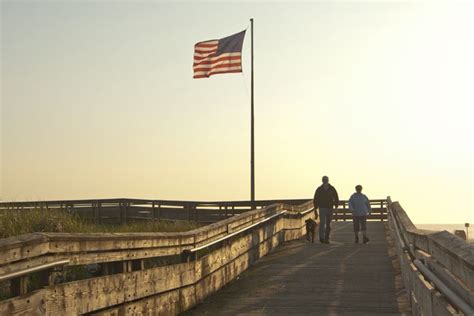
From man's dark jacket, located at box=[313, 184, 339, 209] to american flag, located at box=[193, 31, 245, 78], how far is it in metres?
9.58

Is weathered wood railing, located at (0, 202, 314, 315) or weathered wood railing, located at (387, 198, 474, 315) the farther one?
weathered wood railing, located at (0, 202, 314, 315)

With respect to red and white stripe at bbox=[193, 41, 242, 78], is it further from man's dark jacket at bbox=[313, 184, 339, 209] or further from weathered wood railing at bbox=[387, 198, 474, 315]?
weathered wood railing at bbox=[387, 198, 474, 315]

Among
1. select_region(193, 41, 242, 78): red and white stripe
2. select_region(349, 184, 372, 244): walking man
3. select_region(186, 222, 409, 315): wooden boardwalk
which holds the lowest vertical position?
select_region(186, 222, 409, 315): wooden boardwalk

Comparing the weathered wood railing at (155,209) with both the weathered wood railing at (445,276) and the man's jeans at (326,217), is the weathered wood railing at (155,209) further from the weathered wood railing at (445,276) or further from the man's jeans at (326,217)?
the weathered wood railing at (445,276)

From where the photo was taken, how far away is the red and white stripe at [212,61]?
29.6 metres

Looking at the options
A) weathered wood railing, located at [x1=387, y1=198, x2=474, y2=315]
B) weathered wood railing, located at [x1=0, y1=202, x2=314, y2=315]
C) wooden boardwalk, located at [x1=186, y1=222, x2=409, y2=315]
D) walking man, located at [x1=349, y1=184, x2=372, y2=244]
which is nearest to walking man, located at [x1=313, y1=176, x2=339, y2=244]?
walking man, located at [x1=349, y1=184, x2=372, y2=244]

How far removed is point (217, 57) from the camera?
2980 cm

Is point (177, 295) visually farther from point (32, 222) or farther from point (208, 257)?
point (32, 222)

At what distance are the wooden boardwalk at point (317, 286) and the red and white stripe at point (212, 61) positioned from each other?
12080mm

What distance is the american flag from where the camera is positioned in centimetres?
2962

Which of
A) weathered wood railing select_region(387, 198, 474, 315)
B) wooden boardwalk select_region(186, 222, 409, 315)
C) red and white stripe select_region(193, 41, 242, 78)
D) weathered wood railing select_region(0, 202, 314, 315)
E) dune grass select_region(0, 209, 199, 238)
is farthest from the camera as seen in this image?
red and white stripe select_region(193, 41, 242, 78)

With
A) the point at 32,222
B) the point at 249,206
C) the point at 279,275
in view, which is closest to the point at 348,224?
the point at 249,206

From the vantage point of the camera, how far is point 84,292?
7.89m

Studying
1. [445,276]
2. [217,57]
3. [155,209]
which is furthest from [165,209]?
[445,276]
